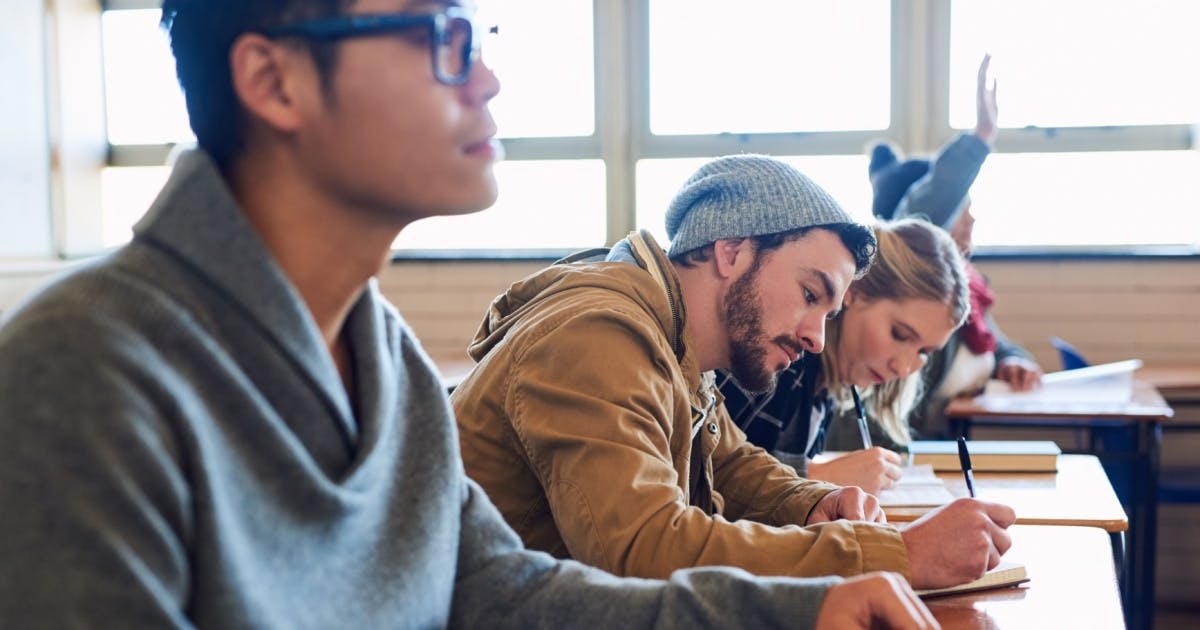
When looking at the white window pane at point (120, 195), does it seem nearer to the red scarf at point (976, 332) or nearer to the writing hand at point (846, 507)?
the red scarf at point (976, 332)

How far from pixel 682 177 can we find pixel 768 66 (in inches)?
20.9

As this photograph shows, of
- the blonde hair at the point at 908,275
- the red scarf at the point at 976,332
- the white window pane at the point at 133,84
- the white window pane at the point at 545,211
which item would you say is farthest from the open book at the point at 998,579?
the white window pane at the point at 133,84

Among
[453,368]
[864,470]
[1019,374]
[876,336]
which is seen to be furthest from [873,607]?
[453,368]

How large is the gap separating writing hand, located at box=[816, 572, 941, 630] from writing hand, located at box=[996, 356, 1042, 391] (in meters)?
3.03

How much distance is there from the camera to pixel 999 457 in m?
2.38

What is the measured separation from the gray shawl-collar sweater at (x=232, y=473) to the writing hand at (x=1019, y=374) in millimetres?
3050

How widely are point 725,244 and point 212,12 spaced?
1.00 m

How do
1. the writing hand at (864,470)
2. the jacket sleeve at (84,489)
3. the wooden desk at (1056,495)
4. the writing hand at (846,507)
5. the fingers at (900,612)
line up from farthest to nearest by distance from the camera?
the writing hand at (864,470) < the wooden desk at (1056,495) < the writing hand at (846,507) < the fingers at (900,612) < the jacket sleeve at (84,489)

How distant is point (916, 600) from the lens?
1.02m

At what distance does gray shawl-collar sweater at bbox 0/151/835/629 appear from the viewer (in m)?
0.67

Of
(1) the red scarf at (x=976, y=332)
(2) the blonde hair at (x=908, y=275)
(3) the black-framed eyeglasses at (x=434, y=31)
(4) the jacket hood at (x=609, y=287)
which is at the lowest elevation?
(1) the red scarf at (x=976, y=332)

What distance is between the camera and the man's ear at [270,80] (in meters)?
0.87

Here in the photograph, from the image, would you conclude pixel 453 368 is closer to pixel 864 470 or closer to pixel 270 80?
pixel 864 470

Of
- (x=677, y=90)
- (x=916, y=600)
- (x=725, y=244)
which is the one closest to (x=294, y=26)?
(x=916, y=600)
